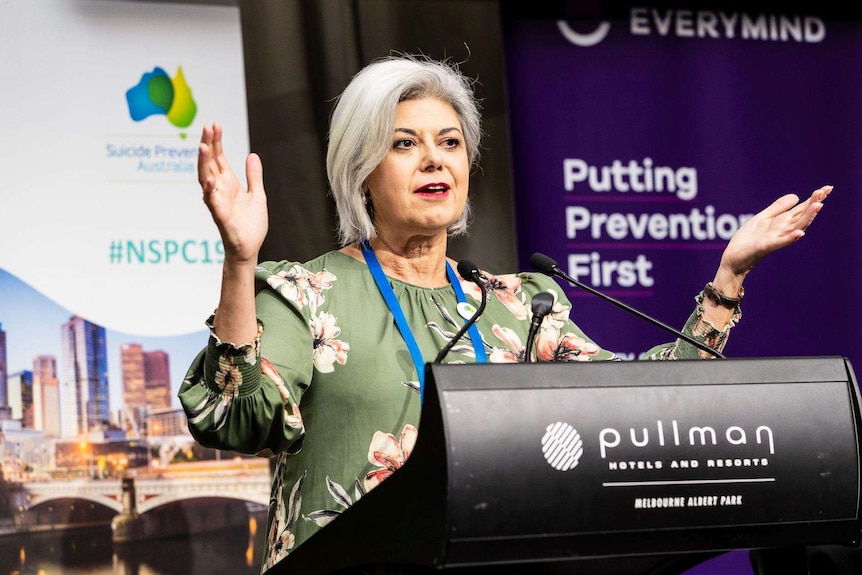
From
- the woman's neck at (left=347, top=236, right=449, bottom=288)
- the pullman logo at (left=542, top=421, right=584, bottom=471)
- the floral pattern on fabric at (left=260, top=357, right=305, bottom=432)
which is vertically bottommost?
the pullman logo at (left=542, top=421, right=584, bottom=471)

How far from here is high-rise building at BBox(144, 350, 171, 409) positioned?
3268 millimetres

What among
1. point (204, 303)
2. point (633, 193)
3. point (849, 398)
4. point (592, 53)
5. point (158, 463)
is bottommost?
point (158, 463)

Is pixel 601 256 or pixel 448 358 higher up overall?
pixel 601 256

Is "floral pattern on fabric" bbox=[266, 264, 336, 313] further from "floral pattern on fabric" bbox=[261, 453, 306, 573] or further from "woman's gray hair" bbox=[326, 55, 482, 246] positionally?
"floral pattern on fabric" bbox=[261, 453, 306, 573]

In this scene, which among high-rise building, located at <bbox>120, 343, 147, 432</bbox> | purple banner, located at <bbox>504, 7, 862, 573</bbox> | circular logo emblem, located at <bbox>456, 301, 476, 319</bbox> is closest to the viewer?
circular logo emblem, located at <bbox>456, 301, 476, 319</bbox>

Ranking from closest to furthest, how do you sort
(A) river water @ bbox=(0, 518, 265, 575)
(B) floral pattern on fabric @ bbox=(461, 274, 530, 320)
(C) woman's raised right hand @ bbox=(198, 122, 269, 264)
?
(C) woman's raised right hand @ bbox=(198, 122, 269, 264), (B) floral pattern on fabric @ bbox=(461, 274, 530, 320), (A) river water @ bbox=(0, 518, 265, 575)

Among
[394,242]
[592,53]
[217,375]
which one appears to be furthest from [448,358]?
[592,53]

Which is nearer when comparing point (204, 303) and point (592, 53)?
point (204, 303)

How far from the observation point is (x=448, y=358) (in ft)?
6.72

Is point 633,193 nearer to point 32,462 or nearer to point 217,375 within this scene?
point 32,462

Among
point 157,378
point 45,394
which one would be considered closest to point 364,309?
point 157,378

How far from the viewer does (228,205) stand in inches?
63.6

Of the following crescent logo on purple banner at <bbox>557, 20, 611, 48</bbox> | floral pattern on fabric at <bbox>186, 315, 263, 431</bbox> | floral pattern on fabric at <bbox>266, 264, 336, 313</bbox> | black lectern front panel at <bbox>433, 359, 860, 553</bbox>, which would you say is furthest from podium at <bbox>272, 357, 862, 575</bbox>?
crescent logo on purple banner at <bbox>557, 20, 611, 48</bbox>

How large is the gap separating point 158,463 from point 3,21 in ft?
4.56
